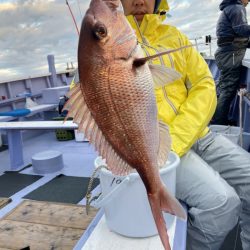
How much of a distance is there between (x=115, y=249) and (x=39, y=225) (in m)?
1.01

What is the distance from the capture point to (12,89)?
23.3 feet

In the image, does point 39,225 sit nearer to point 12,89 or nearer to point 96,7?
point 96,7

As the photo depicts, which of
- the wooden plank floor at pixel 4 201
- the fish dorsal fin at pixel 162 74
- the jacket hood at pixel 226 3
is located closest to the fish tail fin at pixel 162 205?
the fish dorsal fin at pixel 162 74

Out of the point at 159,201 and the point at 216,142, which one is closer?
the point at 159,201

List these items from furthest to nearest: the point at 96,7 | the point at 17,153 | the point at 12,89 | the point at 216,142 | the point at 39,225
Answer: the point at 12,89 → the point at 17,153 → the point at 39,225 → the point at 216,142 → the point at 96,7

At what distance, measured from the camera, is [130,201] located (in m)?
1.47

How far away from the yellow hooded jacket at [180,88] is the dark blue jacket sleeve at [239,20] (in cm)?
261

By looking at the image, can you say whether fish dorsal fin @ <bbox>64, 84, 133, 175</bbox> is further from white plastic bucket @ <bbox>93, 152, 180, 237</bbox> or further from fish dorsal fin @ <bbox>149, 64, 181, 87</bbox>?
white plastic bucket @ <bbox>93, 152, 180, 237</bbox>

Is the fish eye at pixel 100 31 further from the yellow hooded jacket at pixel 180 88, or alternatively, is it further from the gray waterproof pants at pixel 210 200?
the gray waterproof pants at pixel 210 200

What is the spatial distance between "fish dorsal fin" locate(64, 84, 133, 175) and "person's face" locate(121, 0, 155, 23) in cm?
122

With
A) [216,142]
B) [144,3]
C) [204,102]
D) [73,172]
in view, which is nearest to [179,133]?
[204,102]

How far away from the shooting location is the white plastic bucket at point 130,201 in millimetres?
1427

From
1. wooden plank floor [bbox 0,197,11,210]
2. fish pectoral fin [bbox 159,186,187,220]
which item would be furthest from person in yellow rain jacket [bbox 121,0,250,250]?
wooden plank floor [bbox 0,197,11,210]

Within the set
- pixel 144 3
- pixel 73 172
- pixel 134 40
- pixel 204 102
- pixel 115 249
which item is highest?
pixel 144 3
